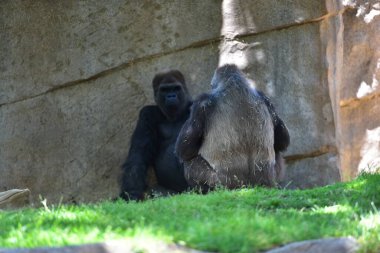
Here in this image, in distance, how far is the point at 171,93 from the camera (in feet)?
27.7

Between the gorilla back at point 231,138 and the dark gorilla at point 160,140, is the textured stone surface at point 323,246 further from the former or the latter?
the dark gorilla at point 160,140

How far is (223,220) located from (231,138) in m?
3.10

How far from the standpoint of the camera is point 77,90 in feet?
28.7

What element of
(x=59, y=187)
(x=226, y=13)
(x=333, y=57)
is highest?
(x=226, y=13)

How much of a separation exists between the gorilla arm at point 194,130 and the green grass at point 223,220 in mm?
1865

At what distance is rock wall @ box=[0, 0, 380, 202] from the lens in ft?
27.5

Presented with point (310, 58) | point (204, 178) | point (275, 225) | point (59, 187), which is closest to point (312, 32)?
point (310, 58)

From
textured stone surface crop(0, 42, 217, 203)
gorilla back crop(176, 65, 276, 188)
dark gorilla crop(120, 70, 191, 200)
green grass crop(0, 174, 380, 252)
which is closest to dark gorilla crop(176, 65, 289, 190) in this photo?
gorilla back crop(176, 65, 276, 188)

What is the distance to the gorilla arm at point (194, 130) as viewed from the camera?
742cm

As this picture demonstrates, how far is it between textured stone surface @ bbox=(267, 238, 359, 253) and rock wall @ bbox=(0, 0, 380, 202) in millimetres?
4472

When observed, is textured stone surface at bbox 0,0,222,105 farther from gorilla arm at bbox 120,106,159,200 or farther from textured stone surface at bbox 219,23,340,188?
gorilla arm at bbox 120,106,159,200

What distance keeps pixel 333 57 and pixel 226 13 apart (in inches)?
55.8

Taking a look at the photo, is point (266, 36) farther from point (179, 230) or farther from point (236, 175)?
point (179, 230)

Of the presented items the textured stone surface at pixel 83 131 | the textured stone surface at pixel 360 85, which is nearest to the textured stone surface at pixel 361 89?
the textured stone surface at pixel 360 85
